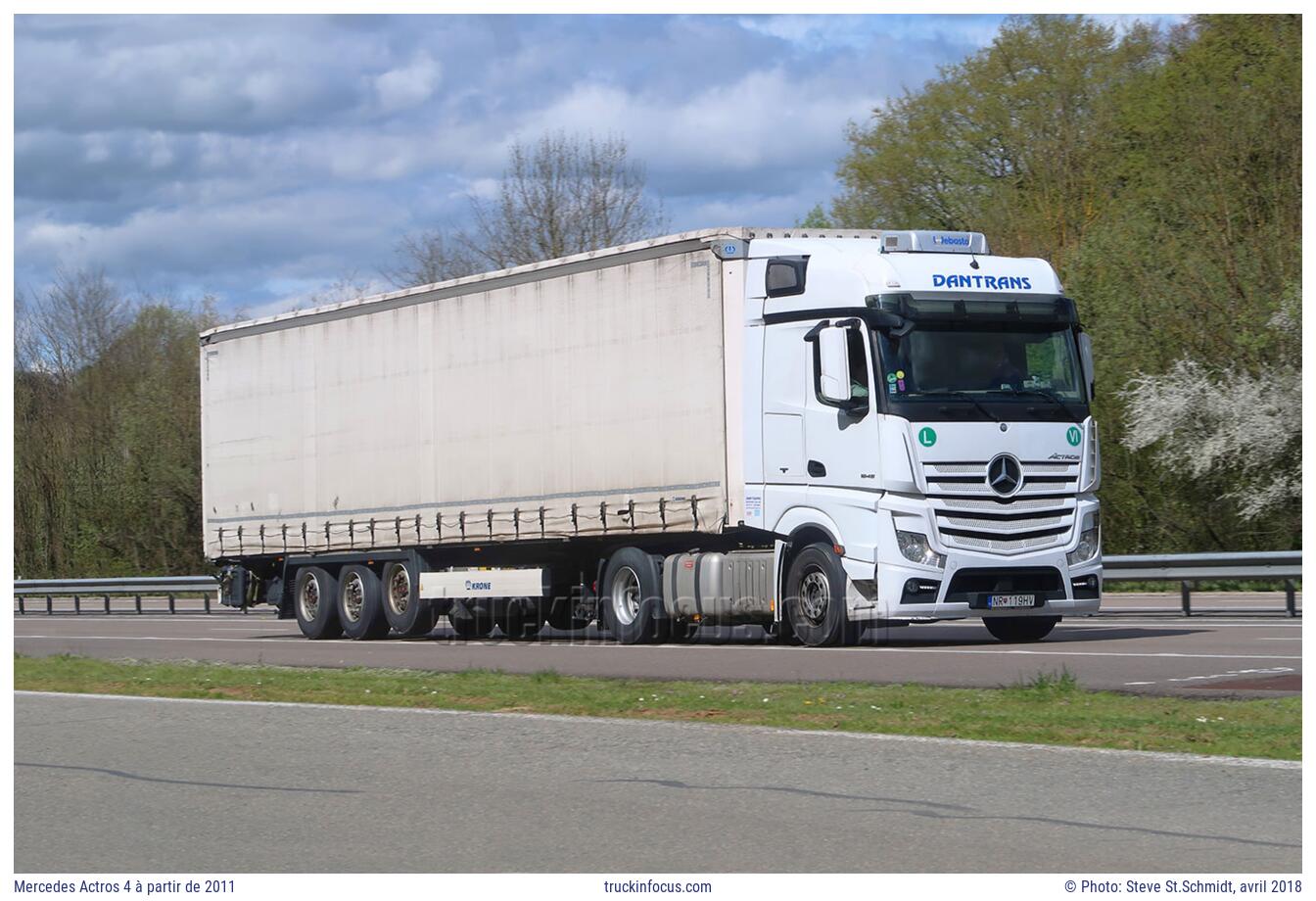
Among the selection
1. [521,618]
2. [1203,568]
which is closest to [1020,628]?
[1203,568]

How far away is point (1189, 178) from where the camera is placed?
3456 cm

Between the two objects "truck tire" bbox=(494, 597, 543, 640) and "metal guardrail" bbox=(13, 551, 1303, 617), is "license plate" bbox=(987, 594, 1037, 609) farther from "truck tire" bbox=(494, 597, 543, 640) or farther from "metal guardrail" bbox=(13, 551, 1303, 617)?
"truck tire" bbox=(494, 597, 543, 640)

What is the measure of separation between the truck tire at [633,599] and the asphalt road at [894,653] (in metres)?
0.31

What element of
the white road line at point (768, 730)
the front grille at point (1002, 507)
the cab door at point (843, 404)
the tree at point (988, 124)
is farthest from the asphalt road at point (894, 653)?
the tree at point (988, 124)

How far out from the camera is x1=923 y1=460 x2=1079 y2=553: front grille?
719 inches

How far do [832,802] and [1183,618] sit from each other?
16002 millimetres

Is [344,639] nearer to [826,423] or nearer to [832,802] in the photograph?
[826,423]

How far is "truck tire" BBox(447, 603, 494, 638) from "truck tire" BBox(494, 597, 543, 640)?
191mm

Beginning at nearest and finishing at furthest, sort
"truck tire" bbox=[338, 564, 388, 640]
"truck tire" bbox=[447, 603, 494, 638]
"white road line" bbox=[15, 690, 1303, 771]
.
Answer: "white road line" bbox=[15, 690, 1303, 771]
"truck tire" bbox=[447, 603, 494, 638]
"truck tire" bbox=[338, 564, 388, 640]

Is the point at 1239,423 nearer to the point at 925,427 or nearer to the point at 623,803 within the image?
the point at 925,427

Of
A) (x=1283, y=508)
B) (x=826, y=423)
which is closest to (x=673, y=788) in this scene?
(x=826, y=423)

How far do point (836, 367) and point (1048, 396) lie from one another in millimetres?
2187

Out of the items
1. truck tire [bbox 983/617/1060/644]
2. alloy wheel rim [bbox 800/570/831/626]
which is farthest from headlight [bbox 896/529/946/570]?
truck tire [bbox 983/617/1060/644]

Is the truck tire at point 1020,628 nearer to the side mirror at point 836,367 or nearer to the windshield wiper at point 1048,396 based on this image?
the windshield wiper at point 1048,396
